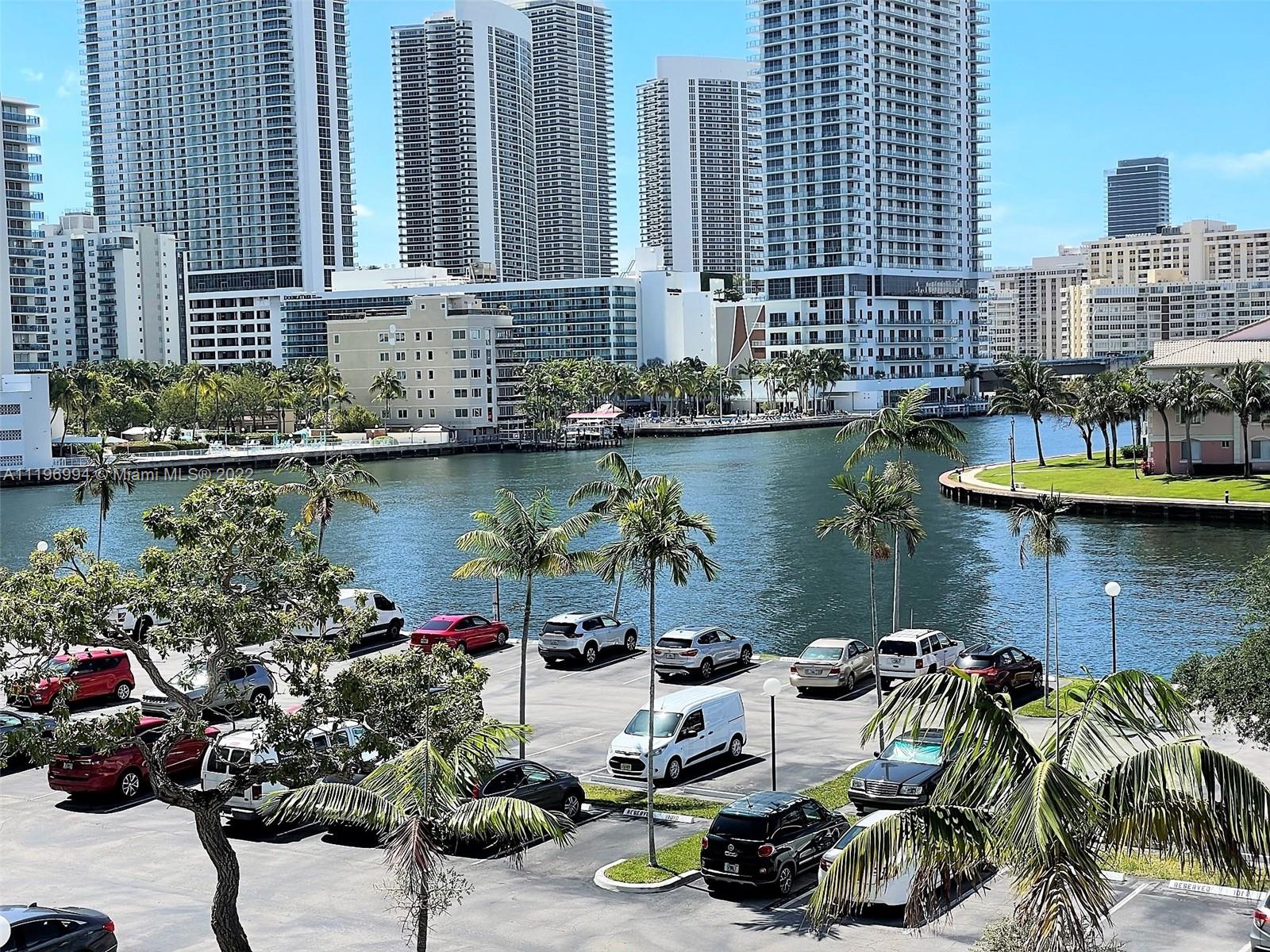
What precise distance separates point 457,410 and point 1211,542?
116 metres

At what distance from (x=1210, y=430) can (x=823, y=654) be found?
68.1 meters

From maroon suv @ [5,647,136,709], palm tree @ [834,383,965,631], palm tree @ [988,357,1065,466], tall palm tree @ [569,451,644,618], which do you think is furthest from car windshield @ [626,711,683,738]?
palm tree @ [988,357,1065,466]

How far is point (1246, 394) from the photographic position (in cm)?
9144

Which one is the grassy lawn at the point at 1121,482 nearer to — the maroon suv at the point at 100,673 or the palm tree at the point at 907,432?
the palm tree at the point at 907,432

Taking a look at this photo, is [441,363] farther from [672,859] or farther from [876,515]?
[672,859]

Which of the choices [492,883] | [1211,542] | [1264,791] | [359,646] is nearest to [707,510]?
[1211,542]

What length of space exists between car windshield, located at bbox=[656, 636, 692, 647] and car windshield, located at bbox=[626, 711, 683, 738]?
388 inches

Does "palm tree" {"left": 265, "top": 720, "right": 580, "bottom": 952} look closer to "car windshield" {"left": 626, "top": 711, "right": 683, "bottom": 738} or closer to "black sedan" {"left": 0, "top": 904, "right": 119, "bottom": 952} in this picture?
"black sedan" {"left": 0, "top": 904, "right": 119, "bottom": 952}

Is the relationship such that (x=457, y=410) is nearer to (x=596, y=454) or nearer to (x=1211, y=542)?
(x=596, y=454)

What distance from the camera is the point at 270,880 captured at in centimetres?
2458

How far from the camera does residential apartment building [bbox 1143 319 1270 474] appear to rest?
9812cm

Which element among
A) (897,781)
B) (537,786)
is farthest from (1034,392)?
(537,786)

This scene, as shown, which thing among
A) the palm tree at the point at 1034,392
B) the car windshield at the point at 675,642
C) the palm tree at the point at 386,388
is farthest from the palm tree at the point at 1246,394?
the palm tree at the point at 386,388

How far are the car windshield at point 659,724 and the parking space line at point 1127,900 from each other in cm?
1125
